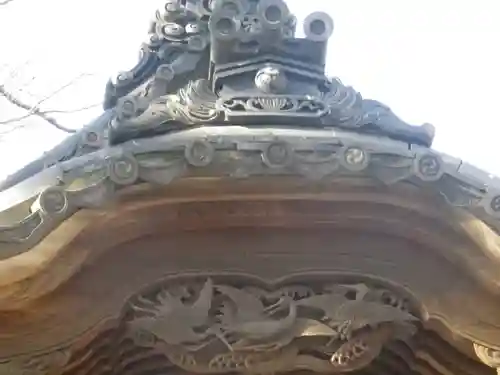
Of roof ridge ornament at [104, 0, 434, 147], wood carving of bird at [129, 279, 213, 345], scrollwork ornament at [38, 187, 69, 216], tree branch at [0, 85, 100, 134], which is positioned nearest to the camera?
scrollwork ornament at [38, 187, 69, 216]

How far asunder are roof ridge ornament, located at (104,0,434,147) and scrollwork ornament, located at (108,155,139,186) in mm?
249

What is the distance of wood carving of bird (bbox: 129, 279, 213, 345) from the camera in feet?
6.70

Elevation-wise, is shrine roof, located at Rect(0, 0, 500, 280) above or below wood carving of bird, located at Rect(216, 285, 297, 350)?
above

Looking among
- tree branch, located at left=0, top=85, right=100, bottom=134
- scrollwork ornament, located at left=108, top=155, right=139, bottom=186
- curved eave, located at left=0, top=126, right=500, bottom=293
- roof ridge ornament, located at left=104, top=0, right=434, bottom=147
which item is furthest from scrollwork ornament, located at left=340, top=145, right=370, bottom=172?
tree branch, located at left=0, top=85, right=100, bottom=134

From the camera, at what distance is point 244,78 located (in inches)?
96.8

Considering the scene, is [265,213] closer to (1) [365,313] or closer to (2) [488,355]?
(1) [365,313]

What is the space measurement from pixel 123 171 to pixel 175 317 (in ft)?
1.25

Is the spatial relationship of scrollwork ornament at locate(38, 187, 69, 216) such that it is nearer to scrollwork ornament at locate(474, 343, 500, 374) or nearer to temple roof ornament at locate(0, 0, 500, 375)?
temple roof ornament at locate(0, 0, 500, 375)

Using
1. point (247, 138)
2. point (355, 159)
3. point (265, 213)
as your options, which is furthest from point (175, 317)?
point (355, 159)

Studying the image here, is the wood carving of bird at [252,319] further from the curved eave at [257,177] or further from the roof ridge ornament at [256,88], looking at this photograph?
the roof ridge ornament at [256,88]

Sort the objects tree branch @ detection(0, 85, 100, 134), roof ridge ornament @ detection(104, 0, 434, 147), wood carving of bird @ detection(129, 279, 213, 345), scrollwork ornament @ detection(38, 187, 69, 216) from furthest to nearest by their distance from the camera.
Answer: tree branch @ detection(0, 85, 100, 134) < roof ridge ornament @ detection(104, 0, 434, 147) < wood carving of bird @ detection(129, 279, 213, 345) < scrollwork ornament @ detection(38, 187, 69, 216)

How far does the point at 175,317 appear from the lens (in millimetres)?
2039

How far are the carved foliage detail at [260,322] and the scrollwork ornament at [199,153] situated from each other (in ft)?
1.01

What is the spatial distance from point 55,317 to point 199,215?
0.41 m
